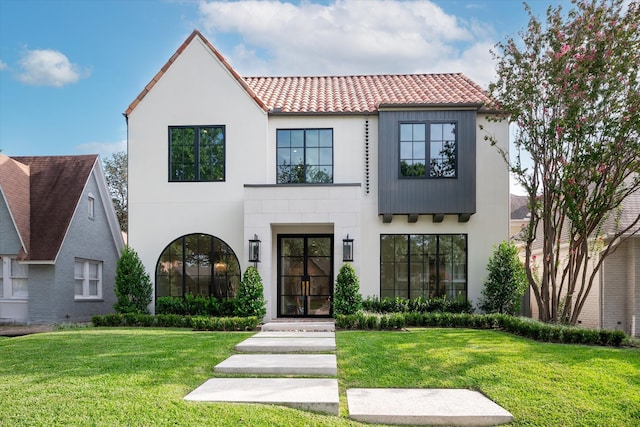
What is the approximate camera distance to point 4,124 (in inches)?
778

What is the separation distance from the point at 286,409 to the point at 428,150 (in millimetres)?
10757

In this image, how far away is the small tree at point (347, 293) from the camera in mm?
13391

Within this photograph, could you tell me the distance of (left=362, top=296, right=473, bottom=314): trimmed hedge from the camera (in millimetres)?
14711

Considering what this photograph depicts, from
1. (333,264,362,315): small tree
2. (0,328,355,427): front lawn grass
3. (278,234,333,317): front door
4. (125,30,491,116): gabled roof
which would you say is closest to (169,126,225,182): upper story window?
(125,30,491,116): gabled roof

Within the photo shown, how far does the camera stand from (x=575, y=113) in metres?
11.2

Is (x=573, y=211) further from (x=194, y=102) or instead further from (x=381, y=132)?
(x=194, y=102)

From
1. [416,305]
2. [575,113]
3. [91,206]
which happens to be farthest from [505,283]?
[91,206]

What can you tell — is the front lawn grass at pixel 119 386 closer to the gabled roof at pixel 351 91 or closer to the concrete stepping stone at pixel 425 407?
the concrete stepping stone at pixel 425 407

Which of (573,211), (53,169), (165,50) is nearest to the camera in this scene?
(573,211)

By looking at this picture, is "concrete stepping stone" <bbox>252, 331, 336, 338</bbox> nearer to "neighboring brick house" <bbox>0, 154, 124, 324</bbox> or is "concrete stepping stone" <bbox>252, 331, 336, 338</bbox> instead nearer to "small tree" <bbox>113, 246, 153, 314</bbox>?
"small tree" <bbox>113, 246, 153, 314</bbox>

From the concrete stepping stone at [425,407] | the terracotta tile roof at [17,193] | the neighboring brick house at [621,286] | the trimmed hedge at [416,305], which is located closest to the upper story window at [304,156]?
the trimmed hedge at [416,305]

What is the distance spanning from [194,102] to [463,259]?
9.26 meters

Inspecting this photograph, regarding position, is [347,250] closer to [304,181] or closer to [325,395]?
[304,181]

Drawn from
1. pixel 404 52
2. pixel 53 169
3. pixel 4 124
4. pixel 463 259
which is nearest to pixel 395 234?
pixel 463 259
